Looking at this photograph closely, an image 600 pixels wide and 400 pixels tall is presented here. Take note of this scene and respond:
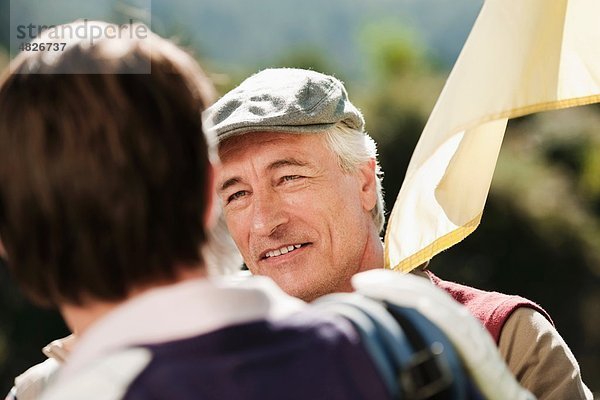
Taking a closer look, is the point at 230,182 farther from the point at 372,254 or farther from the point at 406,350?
the point at 406,350

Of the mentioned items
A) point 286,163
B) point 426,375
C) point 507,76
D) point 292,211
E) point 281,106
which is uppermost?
point 507,76

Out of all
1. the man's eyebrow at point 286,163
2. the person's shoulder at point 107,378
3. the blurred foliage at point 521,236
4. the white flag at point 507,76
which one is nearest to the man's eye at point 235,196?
the man's eyebrow at point 286,163

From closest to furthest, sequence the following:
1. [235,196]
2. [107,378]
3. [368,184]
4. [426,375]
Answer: [107,378]
[426,375]
[235,196]
[368,184]

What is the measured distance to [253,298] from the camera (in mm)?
1380

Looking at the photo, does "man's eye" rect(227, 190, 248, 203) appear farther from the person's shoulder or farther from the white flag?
the person's shoulder

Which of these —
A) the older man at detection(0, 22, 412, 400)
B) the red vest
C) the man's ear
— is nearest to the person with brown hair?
the older man at detection(0, 22, 412, 400)

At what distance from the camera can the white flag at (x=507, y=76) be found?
2414 millimetres

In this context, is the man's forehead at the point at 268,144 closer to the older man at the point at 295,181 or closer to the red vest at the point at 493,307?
the older man at the point at 295,181

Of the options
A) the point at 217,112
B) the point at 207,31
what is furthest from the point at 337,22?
the point at 217,112

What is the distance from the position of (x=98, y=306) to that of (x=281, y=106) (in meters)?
1.70

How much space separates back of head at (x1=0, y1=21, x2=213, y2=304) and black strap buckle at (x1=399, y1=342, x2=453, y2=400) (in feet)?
0.99

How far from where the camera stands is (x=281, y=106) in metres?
3.05

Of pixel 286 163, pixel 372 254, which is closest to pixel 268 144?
pixel 286 163

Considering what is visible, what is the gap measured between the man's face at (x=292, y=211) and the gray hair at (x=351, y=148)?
0.09 feet
